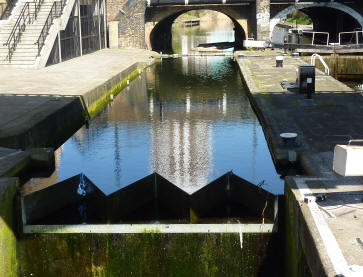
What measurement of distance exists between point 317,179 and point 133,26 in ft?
110

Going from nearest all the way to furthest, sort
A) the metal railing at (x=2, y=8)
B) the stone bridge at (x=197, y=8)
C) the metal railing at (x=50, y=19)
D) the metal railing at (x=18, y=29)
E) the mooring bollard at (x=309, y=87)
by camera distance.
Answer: the mooring bollard at (x=309, y=87)
the metal railing at (x=18, y=29)
the metal railing at (x=50, y=19)
the metal railing at (x=2, y=8)
the stone bridge at (x=197, y=8)

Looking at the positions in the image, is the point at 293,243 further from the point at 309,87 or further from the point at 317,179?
the point at 309,87

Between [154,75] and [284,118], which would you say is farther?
[154,75]

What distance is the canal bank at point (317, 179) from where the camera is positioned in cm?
703

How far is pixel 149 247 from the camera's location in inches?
397

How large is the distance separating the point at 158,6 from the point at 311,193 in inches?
1353

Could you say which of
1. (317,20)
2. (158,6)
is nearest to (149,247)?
(158,6)

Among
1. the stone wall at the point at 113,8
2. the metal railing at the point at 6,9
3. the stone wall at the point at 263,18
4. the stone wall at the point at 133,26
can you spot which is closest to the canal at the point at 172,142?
the metal railing at the point at 6,9

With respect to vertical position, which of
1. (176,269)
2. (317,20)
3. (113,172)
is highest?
(317,20)

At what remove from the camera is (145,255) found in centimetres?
1012

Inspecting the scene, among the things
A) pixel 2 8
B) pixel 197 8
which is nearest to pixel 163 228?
pixel 2 8

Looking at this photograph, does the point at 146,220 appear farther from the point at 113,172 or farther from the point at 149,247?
the point at 113,172

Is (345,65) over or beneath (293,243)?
over

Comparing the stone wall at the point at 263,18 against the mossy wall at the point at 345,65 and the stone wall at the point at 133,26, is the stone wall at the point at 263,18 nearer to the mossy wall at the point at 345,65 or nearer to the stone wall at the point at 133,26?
the mossy wall at the point at 345,65
